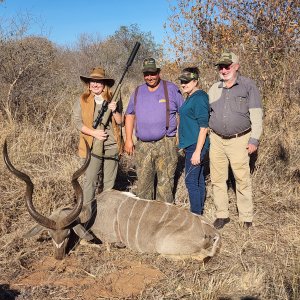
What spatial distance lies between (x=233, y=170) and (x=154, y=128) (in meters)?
1.03

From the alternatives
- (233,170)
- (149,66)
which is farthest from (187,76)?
(233,170)

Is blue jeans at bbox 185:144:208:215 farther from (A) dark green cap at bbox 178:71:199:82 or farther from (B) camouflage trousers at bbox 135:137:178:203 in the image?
(A) dark green cap at bbox 178:71:199:82

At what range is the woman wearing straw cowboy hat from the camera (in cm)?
452

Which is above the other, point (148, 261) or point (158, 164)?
point (158, 164)

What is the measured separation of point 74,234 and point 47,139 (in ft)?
7.48

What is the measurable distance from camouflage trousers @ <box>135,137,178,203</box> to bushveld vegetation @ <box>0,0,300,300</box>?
78cm

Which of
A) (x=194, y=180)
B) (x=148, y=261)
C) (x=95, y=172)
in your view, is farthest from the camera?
(x=95, y=172)

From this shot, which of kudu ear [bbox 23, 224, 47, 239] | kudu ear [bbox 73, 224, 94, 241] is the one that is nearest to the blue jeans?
kudu ear [bbox 73, 224, 94, 241]

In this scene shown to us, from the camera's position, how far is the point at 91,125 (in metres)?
4.57

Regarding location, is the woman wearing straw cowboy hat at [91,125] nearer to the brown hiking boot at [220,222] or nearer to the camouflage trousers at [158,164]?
the camouflage trousers at [158,164]

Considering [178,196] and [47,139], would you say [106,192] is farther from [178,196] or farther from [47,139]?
[47,139]

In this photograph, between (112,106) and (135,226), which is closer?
(135,226)

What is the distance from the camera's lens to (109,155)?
4668mm

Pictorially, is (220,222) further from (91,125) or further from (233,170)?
(91,125)
